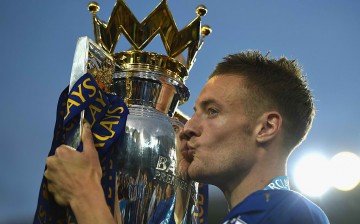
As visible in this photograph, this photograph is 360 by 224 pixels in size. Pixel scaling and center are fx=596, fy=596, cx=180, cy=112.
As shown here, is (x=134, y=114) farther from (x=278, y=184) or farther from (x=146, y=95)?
(x=278, y=184)

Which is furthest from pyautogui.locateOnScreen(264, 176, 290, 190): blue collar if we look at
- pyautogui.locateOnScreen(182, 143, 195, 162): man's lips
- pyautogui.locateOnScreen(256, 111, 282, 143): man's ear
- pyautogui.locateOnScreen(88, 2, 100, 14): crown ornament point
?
pyautogui.locateOnScreen(88, 2, 100, 14): crown ornament point

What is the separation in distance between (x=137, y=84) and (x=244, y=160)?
1.45ft

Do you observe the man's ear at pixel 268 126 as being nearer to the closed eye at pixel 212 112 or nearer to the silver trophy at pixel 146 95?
the closed eye at pixel 212 112

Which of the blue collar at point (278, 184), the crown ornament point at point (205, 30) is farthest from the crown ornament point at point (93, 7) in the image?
the blue collar at point (278, 184)

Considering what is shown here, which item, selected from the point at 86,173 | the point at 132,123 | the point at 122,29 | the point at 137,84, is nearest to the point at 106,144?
the point at 86,173

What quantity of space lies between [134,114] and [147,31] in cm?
30

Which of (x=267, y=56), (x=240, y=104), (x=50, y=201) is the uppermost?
(x=267, y=56)

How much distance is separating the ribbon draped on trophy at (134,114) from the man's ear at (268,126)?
0.29 metres

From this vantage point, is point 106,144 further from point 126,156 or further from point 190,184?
point 190,184

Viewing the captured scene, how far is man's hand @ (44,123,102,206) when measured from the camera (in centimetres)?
145

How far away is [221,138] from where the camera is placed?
5.20ft

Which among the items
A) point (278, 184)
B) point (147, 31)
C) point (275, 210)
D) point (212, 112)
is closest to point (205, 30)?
point (147, 31)

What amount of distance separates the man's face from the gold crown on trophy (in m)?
0.30

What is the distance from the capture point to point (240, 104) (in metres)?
1.62
